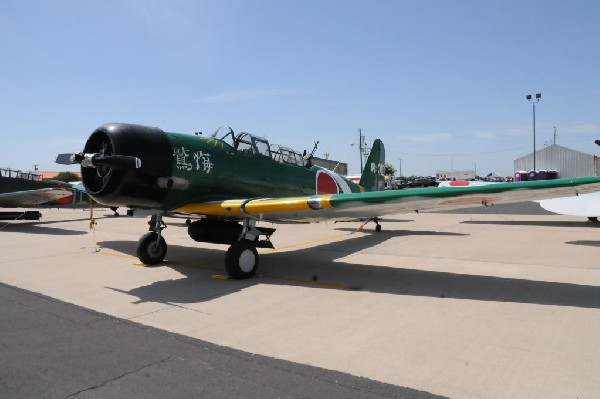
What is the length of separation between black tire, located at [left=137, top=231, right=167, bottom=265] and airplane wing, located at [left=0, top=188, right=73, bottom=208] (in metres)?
11.0

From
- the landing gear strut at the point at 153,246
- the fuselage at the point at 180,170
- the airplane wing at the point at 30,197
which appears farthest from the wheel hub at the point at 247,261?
the airplane wing at the point at 30,197

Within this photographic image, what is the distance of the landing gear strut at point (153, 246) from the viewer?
805cm

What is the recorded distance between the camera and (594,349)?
3521 millimetres

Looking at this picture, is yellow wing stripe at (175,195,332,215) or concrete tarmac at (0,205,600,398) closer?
concrete tarmac at (0,205,600,398)

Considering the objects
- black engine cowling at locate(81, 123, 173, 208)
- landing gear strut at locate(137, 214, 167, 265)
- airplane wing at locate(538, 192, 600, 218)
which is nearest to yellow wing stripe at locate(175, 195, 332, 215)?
black engine cowling at locate(81, 123, 173, 208)

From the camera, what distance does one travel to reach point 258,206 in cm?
638

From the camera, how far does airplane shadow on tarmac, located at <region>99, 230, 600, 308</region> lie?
5391mm

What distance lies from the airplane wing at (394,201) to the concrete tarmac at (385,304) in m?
1.14

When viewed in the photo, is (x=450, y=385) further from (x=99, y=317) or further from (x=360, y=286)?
(x=99, y=317)

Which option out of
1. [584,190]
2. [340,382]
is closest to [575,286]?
[584,190]

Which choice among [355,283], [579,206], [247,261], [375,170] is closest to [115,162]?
[247,261]

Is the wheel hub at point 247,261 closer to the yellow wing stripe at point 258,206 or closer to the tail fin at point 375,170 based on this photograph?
the yellow wing stripe at point 258,206

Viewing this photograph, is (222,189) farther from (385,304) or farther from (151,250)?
(385,304)

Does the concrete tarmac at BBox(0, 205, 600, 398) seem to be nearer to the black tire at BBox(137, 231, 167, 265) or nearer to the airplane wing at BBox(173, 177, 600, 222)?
the black tire at BBox(137, 231, 167, 265)
